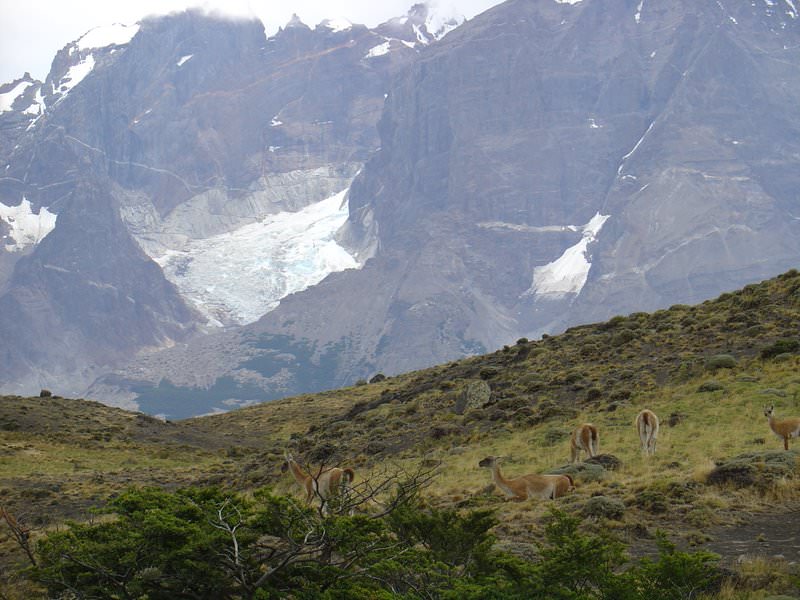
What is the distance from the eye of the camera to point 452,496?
75.4 ft

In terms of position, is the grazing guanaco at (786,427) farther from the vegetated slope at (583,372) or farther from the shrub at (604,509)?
the vegetated slope at (583,372)

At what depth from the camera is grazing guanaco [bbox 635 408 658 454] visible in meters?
24.2

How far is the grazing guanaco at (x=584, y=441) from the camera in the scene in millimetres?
24578

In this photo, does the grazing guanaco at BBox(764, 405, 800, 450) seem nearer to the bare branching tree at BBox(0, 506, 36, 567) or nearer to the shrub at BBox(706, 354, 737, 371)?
the shrub at BBox(706, 354, 737, 371)

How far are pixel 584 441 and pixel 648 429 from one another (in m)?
1.64

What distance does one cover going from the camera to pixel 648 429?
2431 cm

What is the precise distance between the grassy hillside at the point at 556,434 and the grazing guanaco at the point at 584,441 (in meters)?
0.96

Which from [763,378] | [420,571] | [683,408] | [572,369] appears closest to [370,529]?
[420,571]

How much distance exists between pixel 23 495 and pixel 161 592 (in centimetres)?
2452

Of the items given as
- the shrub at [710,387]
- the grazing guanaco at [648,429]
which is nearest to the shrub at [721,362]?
the shrub at [710,387]

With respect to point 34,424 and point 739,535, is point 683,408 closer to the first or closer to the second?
point 739,535

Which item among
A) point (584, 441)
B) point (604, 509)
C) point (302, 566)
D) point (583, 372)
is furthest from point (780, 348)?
point (302, 566)

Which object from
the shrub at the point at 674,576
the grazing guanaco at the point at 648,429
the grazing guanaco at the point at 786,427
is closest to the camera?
the shrub at the point at 674,576

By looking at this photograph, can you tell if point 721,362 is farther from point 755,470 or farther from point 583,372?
point 755,470
